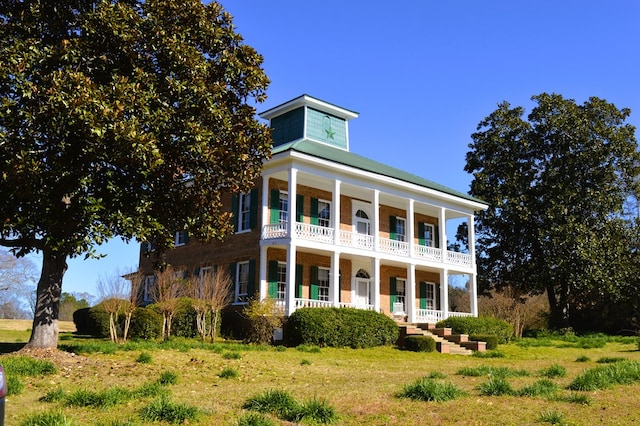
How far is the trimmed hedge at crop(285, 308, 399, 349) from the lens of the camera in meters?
21.0

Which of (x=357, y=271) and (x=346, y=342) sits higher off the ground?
(x=357, y=271)

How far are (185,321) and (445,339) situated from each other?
33.0 feet

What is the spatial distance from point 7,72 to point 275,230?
1324 centimetres

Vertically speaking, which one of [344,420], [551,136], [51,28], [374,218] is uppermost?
[551,136]

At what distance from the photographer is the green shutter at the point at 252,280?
80.4ft

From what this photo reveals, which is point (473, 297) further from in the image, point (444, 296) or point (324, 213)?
point (324, 213)

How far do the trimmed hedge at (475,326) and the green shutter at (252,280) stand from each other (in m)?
8.01

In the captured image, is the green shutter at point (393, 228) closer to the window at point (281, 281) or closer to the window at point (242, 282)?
the window at point (281, 281)

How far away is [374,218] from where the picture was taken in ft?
86.9

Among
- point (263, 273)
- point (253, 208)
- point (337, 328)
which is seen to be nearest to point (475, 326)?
point (337, 328)

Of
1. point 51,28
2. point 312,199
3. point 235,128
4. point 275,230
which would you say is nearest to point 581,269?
point 312,199

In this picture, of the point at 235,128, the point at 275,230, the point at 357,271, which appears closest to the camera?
the point at 235,128

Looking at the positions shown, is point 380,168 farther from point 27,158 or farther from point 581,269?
point 27,158

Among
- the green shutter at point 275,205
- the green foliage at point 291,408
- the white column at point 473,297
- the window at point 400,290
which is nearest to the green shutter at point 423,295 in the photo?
the window at point 400,290
